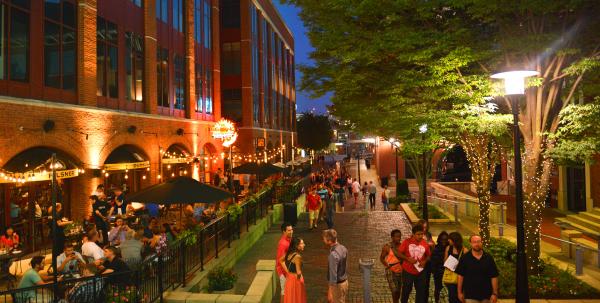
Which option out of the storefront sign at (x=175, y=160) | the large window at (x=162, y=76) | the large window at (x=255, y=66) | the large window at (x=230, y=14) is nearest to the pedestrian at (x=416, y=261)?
the storefront sign at (x=175, y=160)

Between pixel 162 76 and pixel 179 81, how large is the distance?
89.0 inches

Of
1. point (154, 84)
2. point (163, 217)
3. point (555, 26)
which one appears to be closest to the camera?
point (555, 26)

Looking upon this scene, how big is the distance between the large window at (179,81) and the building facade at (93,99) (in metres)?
0.06

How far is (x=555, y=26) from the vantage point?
33.6ft

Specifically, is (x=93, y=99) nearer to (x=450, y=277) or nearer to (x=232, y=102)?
(x=450, y=277)

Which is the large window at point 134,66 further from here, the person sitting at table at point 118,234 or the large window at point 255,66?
the large window at point 255,66

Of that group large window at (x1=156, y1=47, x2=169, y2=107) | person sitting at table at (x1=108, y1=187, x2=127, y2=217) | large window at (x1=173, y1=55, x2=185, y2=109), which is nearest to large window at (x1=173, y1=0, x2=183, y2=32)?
large window at (x1=173, y1=55, x2=185, y2=109)

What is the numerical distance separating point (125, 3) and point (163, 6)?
4.28 metres

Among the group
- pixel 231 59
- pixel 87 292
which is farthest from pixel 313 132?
pixel 87 292

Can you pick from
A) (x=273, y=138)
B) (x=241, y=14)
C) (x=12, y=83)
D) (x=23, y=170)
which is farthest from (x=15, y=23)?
(x=273, y=138)

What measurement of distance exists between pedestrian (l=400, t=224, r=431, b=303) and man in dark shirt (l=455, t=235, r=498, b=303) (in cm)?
98

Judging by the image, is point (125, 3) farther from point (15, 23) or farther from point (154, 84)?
point (15, 23)

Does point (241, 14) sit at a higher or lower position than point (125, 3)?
higher

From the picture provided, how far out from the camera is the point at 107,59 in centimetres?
1925
